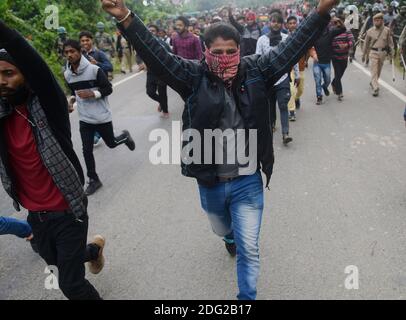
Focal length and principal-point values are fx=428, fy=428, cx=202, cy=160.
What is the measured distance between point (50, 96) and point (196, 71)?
0.84 metres

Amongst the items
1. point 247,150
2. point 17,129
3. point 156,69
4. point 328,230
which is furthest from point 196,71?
point 328,230

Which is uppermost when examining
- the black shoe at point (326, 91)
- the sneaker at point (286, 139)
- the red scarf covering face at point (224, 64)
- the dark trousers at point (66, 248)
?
the red scarf covering face at point (224, 64)

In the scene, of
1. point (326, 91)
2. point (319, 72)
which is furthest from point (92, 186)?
point (326, 91)

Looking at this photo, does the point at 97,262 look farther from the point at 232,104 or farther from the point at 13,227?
the point at 232,104

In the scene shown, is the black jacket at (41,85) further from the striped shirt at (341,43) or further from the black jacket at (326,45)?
the striped shirt at (341,43)

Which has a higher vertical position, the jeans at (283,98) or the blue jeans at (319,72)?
the jeans at (283,98)

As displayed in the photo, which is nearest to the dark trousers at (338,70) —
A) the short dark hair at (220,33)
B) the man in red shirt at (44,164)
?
the short dark hair at (220,33)

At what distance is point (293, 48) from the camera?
247 centimetres

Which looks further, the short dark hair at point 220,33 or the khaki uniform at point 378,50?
the khaki uniform at point 378,50

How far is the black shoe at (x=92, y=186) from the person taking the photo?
16.4ft

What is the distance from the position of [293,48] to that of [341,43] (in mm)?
6365

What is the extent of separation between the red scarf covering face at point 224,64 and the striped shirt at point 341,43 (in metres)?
6.45
